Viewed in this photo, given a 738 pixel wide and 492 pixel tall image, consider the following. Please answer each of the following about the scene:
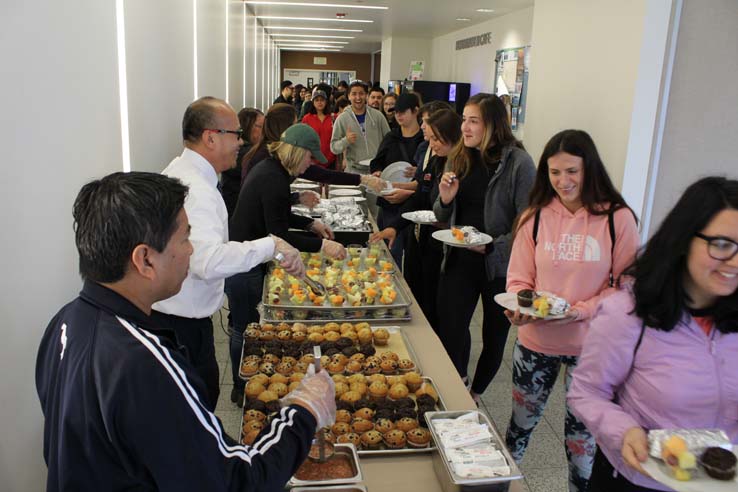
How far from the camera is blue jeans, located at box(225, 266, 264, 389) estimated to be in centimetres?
289

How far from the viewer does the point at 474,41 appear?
10.5 m

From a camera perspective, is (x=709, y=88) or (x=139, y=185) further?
(x=709, y=88)

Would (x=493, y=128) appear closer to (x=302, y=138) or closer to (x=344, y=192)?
(x=302, y=138)

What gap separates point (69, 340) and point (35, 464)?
3.35ft

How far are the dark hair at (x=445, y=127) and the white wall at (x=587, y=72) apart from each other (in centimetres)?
115

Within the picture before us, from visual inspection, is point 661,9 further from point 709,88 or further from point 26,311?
point 26,311

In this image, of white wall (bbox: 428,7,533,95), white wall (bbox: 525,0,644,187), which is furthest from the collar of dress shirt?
white wall (bbox: 428,7,533,95)

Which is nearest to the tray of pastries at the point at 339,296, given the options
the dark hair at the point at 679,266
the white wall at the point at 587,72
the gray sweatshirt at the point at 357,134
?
the dark hair at the point at 679,266

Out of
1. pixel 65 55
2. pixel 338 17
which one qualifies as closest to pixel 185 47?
pixel 65 55

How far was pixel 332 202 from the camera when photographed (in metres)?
4.54

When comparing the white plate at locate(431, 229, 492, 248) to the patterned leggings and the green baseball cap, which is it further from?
the green baseball cap

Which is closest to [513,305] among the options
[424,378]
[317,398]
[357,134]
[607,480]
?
[424,378]

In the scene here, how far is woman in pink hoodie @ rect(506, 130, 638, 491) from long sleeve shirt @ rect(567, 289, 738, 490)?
0.48 metres

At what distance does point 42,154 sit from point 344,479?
4.09 feet
